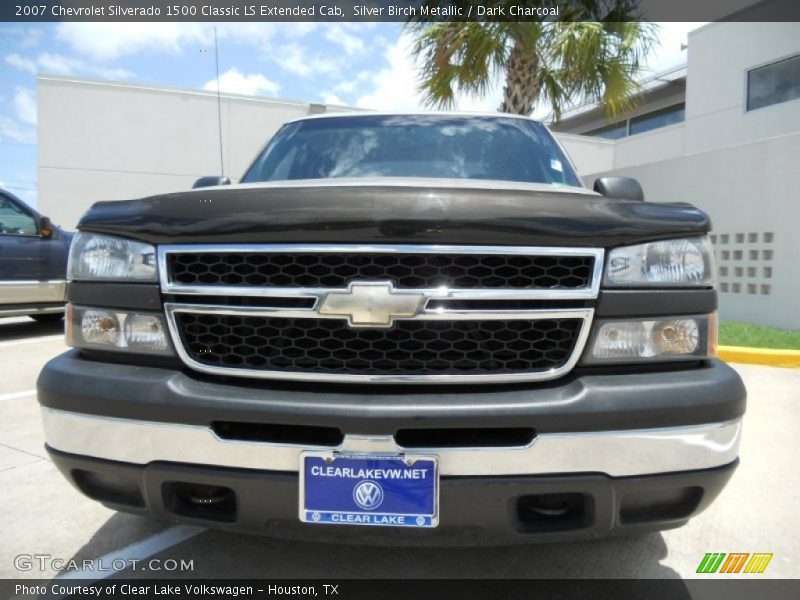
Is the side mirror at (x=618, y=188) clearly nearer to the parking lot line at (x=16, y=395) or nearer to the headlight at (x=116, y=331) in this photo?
the headlight at (x=116, y=331)

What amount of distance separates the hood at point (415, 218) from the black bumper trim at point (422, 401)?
0.40 metres

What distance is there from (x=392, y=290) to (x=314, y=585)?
1104mm

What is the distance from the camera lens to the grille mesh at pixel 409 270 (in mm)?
1570

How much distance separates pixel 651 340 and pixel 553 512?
21.8 inches

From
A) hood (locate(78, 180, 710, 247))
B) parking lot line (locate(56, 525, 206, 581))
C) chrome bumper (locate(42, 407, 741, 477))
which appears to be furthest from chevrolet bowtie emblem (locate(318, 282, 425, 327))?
parking lot line (locate(56, 525, 206, 581))

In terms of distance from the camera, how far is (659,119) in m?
22.3

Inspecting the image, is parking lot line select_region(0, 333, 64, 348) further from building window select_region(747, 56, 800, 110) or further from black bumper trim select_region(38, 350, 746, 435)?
building window select_region(747, 56, 800, 110)

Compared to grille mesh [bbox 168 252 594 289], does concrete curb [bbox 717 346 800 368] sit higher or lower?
lower

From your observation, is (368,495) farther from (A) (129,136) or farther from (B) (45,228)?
(A) (129,136)

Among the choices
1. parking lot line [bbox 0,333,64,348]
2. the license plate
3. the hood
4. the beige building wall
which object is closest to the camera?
the license plate

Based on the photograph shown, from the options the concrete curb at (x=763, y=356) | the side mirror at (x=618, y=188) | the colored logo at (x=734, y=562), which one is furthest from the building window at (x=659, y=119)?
the colored logo at (x=734, y=562)

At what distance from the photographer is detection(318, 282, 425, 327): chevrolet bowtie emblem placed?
151 cm

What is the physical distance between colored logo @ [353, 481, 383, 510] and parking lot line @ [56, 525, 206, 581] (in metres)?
0.86

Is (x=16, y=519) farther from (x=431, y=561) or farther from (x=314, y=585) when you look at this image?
(x=431, y=561)
